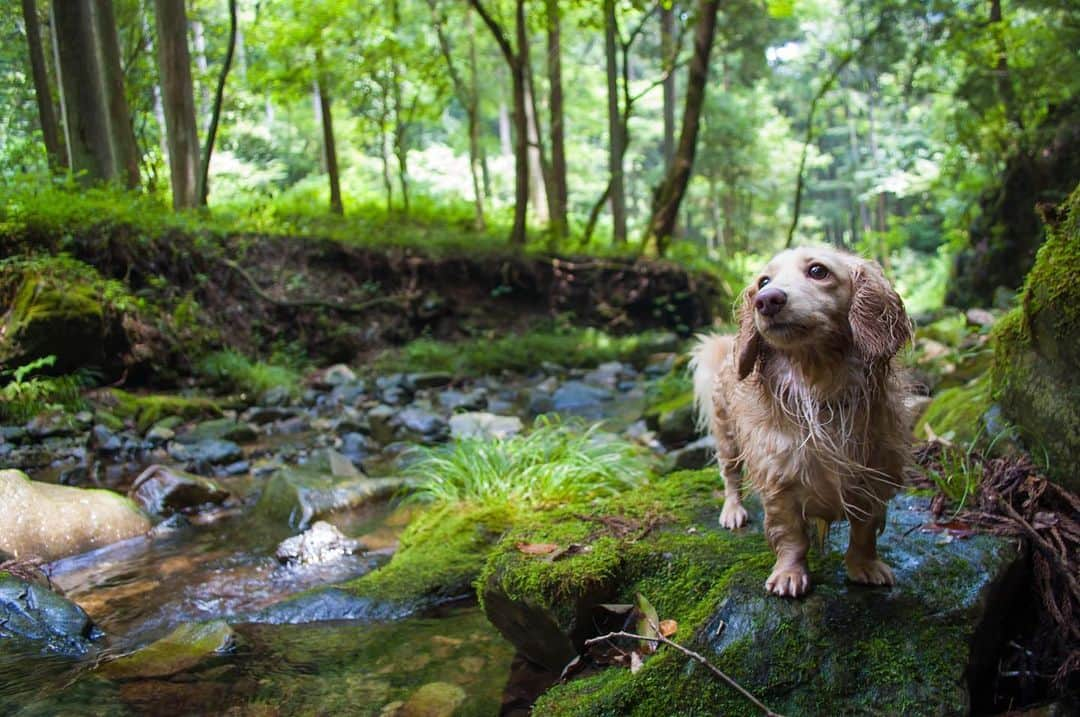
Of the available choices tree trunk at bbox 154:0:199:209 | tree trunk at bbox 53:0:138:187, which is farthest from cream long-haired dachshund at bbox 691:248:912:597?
tree trunk at bbox 154:0:199:209

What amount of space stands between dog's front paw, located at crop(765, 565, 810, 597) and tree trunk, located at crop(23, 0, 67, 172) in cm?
1048

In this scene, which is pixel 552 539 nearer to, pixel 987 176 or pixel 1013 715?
pixel 1013 715

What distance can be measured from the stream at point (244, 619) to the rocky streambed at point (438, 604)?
1 centimetres

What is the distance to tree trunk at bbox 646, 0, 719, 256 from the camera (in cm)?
1279

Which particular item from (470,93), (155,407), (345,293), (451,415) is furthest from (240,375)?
(470,93)

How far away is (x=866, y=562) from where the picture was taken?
2.42m

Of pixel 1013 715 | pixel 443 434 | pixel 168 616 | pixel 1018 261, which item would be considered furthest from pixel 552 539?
pixel 1018 261

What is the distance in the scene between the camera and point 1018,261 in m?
12.2

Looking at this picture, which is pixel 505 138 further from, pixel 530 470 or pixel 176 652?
pixel 176 652

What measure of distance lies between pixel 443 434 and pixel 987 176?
11462 millimetres

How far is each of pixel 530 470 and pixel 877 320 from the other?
9.78ft

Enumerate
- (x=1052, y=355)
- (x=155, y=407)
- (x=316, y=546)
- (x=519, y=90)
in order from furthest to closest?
(x=519, y=90)
(x=155, y=407)
(x=316, y=546)
(x=1052, y=355)

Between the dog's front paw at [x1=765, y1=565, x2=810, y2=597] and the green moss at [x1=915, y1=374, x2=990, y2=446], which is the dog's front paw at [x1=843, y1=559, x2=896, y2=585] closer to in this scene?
the dog's front paw at [x1=765, y1=565, x2=810, y2=597]

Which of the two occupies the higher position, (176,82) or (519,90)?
(176,82)
